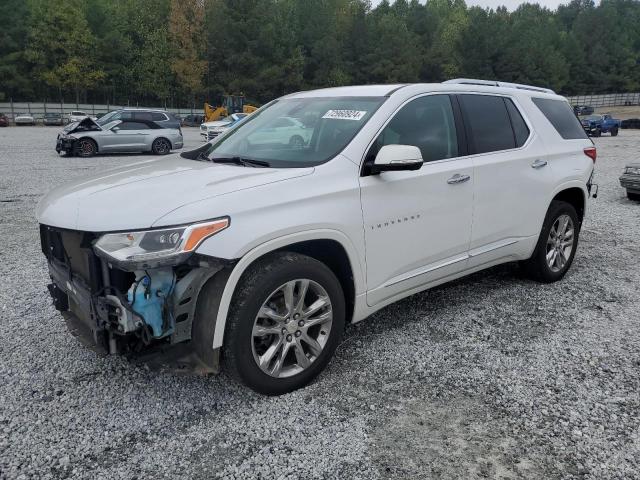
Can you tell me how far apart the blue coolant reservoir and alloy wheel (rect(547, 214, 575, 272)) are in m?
3.69

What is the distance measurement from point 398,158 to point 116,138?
1746 centimetres

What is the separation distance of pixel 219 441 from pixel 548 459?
166cm

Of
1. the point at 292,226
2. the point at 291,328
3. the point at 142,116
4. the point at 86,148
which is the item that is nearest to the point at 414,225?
the point at 292,226

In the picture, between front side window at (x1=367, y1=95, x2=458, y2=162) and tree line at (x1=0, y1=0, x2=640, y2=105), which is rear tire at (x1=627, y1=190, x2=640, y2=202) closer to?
front side window at (x1=367, y1=95, x2=458, y2=162)

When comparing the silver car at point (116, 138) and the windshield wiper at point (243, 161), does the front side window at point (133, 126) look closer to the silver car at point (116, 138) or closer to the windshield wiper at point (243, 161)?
the silver car at point (116, 138)

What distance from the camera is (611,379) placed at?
3383 mm

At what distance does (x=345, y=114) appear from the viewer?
3717 mm

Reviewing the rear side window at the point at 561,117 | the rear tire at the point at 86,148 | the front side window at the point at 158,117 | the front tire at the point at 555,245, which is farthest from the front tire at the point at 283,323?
the front side window at the point at 158,117

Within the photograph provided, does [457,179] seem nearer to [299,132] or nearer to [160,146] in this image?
[299,132]

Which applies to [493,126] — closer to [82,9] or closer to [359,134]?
[359,134]

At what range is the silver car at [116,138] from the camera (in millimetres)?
17844

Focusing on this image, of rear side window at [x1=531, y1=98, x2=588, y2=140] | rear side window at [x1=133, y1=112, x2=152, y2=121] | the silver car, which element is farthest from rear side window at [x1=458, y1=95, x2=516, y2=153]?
rear side window at [x1=133, y1=112, x2=152, y2=121]

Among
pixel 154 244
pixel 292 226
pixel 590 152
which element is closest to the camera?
pixel 154 244

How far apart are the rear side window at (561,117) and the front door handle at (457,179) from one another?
1547 mm
